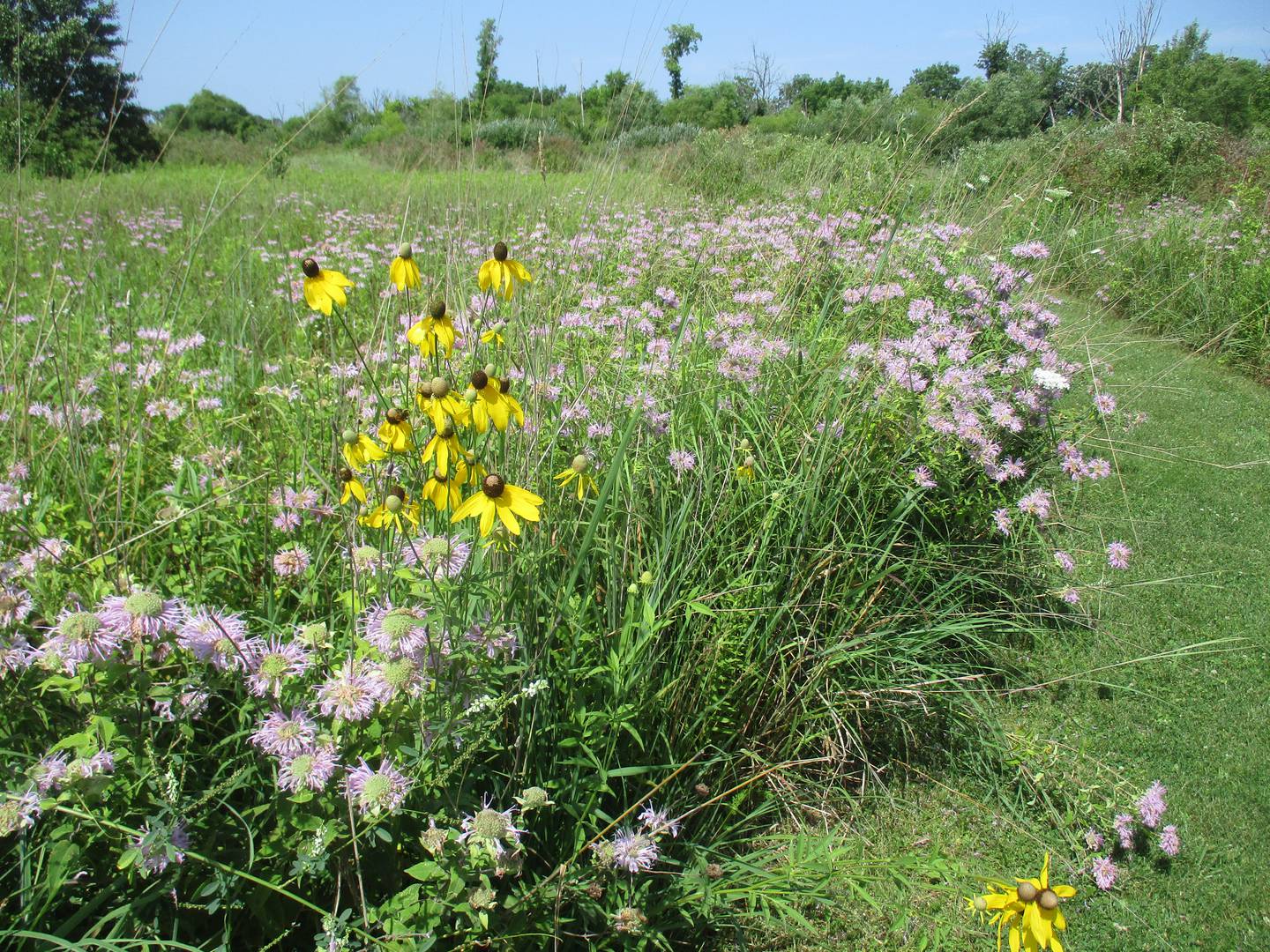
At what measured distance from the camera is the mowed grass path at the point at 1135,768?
1961 mm

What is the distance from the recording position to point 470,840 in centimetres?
118

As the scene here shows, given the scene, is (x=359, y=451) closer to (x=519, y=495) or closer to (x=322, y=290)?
(x=322, y=290)

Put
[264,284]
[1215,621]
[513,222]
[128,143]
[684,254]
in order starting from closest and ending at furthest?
[1215,621] → [684,254] → [264,284] → [513,222] → [128,143]

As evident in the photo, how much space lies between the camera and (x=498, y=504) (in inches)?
45.9

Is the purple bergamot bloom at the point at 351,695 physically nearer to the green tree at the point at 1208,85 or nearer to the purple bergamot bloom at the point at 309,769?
the purple bergamot bloom at the point at 309,769

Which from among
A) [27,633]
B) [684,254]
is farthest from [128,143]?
[27,633]

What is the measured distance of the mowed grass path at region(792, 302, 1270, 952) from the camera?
1.96 m

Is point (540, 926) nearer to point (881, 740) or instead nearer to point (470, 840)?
point (470, 840)

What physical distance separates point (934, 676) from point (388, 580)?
6.07 ft

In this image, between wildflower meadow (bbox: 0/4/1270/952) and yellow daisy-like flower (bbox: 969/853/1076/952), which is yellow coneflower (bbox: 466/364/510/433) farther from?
yellow daisy-like flower (bbox: 969/853/1076/952)

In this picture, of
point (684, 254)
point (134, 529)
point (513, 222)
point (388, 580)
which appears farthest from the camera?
point (513, 222)

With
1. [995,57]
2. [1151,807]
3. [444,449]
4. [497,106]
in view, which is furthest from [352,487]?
[497,106]

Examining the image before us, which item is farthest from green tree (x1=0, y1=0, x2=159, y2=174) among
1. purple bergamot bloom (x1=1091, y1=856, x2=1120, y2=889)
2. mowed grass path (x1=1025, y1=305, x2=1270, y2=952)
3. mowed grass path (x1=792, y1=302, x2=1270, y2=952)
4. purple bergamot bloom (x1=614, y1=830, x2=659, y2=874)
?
mowed grass path (x1=1025, y1=305, x2=1270, y2=952)

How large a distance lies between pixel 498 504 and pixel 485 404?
0.19m
